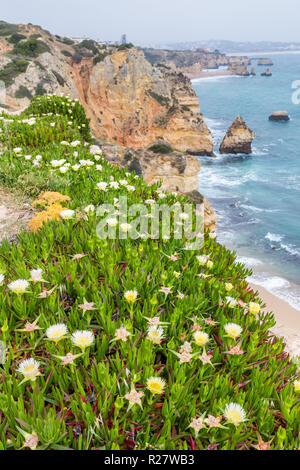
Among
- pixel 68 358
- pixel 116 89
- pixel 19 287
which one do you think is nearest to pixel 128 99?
pixel 116 89

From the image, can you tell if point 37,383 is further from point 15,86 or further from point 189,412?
point 15,86

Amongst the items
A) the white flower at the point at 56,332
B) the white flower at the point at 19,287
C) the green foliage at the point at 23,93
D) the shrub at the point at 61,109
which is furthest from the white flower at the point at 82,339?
the green foliage at the point at 23,93

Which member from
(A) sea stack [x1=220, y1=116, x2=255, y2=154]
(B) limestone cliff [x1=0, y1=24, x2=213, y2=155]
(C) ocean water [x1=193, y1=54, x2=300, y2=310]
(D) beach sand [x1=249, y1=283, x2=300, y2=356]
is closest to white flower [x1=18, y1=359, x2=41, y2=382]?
(D) beach sand [x1=249, y1=283, x2=300, y2=356]

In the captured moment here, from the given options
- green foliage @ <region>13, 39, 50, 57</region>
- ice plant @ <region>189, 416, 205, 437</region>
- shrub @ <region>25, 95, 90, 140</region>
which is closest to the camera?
ice plant @ <region>189, 416, 205, 437</region>

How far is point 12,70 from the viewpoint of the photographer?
99.2 feet

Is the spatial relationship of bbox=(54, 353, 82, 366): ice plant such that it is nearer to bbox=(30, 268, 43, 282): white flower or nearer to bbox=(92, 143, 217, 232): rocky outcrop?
bbox=(30, 268, 43, 282): white flower

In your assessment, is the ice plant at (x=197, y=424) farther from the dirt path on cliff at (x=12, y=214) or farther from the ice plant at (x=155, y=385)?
the dirt path on cliff at (x=12, y=214)

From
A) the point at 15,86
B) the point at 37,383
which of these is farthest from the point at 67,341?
the point at 15,86

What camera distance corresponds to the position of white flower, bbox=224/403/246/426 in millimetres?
1739

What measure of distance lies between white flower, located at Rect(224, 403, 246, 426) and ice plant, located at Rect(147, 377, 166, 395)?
1.25 feet

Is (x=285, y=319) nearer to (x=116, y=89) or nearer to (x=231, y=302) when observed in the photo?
(x=231, y=302)

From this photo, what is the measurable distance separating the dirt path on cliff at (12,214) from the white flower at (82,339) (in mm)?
2471

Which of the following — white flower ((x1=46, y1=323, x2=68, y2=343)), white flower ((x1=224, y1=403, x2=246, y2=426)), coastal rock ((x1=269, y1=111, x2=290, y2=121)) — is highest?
coastal rock ((x1=269, y1=111, x2=290, y2=121))

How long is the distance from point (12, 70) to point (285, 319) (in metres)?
31.5
